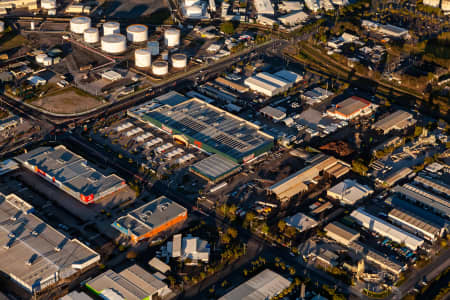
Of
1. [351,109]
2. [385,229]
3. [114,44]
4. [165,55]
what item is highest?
[114,44]

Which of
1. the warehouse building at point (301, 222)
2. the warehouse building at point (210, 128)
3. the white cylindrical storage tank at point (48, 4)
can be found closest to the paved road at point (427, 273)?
the warehouse building at point (301, 222)

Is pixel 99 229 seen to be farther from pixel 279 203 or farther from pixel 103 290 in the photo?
pixel 279 203

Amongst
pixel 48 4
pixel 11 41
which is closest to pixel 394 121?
pixel 11 41

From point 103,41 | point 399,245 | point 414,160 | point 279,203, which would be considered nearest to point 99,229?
point 279,203

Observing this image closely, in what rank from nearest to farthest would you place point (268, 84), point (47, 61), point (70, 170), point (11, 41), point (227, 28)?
point (70, 170), point (268, 84), point (47, 61), point (11, 41), point (227, 28)

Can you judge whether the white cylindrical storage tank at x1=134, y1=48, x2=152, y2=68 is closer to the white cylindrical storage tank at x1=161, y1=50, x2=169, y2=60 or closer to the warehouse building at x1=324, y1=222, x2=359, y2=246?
the white cylindrical storage tank at x1=161, y1=50, x2=169, y2=60

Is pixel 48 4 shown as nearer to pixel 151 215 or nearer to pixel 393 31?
pixel 393 31

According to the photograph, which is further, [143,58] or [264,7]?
[264,7]
